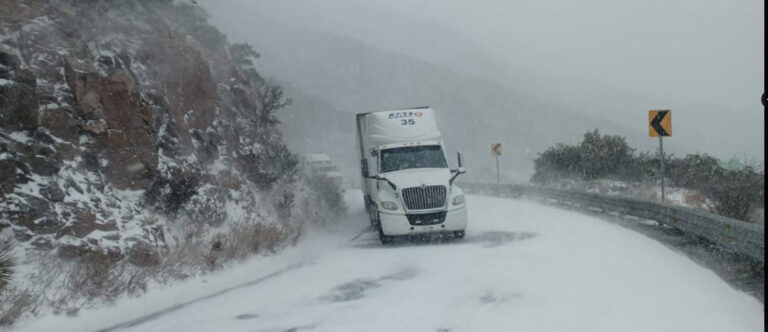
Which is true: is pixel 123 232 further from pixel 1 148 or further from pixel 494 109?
pixel 494 109

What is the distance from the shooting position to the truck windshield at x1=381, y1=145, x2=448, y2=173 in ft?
48.3

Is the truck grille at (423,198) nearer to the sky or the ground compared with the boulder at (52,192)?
nearer to the ground

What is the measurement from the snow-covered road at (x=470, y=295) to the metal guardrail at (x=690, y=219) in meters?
0.80

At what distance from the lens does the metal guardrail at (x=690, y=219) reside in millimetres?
9023

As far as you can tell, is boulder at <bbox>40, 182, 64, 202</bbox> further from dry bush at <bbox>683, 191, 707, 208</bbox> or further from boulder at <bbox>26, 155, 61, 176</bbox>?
dry bush at <bbox>683, 191, 707, 208</bbox>

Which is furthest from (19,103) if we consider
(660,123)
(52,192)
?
(660,123)

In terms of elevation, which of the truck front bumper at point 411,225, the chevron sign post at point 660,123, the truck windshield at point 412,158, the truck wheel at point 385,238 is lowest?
the truck wheel at point 385,238

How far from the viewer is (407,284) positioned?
354 inches

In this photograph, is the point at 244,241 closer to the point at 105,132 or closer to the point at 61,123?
the point at 105,132

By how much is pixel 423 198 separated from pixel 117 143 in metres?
6.52

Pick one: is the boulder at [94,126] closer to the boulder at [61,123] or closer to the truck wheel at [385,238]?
the boulder at [61,123]

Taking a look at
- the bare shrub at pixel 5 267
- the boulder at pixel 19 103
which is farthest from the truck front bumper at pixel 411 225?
the bare shrub at pixel 5 267

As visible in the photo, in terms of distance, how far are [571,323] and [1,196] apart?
26.7ft

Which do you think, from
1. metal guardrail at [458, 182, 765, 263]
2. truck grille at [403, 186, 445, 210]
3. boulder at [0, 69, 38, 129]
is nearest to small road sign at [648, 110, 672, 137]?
metal guardrail at [458, 182, 765, 263]
